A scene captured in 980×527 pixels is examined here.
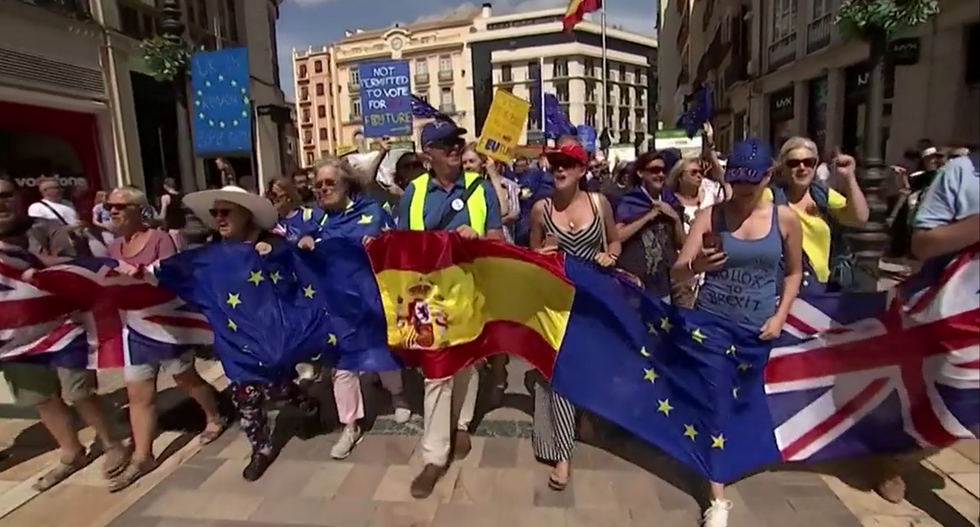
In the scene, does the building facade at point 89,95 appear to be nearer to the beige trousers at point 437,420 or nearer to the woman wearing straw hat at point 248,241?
the woman wearing straw hat at point 248,241

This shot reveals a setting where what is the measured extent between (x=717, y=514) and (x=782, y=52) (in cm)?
2014

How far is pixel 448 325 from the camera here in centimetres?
358

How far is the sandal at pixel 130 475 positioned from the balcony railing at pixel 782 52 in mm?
19388

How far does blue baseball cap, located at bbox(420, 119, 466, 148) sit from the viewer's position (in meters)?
3.75

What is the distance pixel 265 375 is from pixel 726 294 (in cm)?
270

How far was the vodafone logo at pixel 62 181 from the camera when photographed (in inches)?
453

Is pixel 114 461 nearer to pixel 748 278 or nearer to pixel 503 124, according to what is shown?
→ pixel 748 278

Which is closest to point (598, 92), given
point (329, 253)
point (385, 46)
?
point (385, 46)

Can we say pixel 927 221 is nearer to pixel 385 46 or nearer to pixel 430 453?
pixel 430 453

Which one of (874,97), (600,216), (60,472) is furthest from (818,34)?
(60,472)

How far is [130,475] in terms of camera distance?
3848 millimetres

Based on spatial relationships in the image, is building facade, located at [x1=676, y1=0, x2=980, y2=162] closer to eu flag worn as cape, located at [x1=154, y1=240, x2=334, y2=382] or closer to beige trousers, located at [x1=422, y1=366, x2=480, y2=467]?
beige trousers, located at [x1=422, y1=366, x2=480, y2=467]

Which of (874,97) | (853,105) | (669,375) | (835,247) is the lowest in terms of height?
(669,375)

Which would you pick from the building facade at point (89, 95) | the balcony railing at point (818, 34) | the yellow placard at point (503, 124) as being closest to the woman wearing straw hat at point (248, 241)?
the building facade at point (89, 95)
